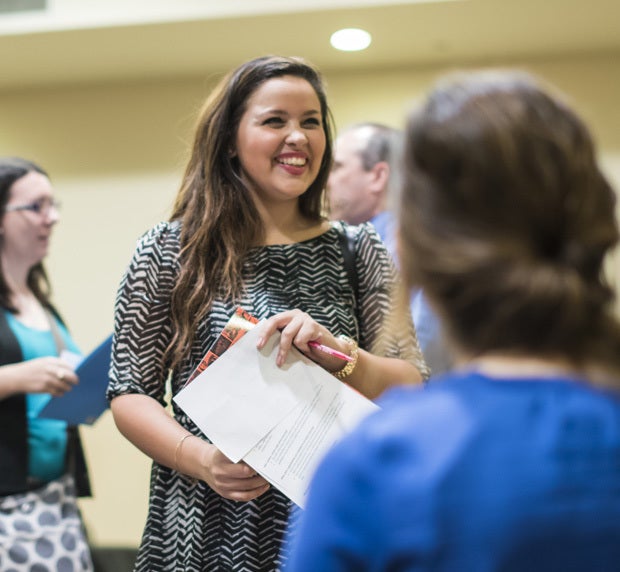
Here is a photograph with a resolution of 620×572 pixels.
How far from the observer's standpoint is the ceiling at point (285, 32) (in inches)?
153

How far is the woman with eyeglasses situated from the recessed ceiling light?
172cm

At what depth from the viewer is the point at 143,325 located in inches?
67.2

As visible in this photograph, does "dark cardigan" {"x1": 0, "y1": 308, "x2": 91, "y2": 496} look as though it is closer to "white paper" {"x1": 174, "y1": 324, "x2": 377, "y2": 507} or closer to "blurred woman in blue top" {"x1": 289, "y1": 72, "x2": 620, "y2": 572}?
"white paper" {"x1": 174, "y1": 324, "x2": 377, "y2": 507}

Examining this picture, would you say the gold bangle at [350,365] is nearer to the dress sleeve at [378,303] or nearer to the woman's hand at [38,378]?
the dress sleeve at [378,303]

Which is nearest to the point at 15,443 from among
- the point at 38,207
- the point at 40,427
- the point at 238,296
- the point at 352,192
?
the point at 40,427

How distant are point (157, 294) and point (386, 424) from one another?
0.99 meters

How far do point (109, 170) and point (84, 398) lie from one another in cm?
257

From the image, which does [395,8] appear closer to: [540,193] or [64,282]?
[64,282]

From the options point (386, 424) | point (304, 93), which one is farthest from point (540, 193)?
point (304, 93)

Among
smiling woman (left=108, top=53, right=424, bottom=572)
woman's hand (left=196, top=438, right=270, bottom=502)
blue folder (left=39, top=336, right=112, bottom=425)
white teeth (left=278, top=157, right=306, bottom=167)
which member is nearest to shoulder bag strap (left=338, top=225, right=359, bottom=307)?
smiling woman (left=108, top=53, right=424, bottom=572)

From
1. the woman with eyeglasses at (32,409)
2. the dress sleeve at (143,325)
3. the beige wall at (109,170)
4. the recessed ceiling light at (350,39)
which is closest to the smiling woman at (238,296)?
the dress sleeve at (143,325)

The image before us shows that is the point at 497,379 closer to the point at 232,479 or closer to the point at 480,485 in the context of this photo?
the point at 480,485

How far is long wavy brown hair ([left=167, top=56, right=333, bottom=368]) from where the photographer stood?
67.6 inches

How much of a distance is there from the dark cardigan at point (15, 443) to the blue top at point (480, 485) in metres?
1.86
